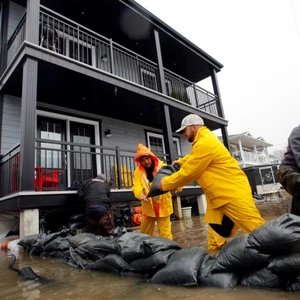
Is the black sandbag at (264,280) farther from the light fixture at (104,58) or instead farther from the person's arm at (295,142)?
the light fixture at (104,58)

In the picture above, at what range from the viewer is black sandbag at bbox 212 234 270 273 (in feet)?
5.59

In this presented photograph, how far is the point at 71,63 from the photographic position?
587 cm

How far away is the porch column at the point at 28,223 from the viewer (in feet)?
14.6

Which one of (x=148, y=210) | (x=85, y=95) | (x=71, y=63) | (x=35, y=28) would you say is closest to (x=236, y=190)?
(x=148, y=210)

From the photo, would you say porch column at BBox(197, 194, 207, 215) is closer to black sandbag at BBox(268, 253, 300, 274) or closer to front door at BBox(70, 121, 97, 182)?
front door at BBox(70, 121, 97, 182)

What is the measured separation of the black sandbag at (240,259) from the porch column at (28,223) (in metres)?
3.79

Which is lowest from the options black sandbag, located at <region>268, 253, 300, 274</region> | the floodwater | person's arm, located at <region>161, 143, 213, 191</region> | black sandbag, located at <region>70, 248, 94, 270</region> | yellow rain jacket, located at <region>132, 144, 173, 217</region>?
the floodwater

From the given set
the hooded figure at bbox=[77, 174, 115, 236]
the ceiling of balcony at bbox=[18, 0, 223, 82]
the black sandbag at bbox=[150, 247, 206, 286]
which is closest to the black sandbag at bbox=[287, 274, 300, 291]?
the black sandbag at bbox=[150, 247, 206, 286]

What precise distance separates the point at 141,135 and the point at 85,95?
11.1ft

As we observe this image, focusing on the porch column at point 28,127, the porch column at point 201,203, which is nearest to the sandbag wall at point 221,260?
the porch column at point 28,127

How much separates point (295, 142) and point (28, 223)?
446cm

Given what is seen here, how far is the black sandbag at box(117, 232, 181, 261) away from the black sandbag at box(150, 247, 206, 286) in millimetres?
171

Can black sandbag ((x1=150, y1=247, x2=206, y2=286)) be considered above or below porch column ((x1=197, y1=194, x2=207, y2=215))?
below

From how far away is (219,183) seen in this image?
2492 millimetres
